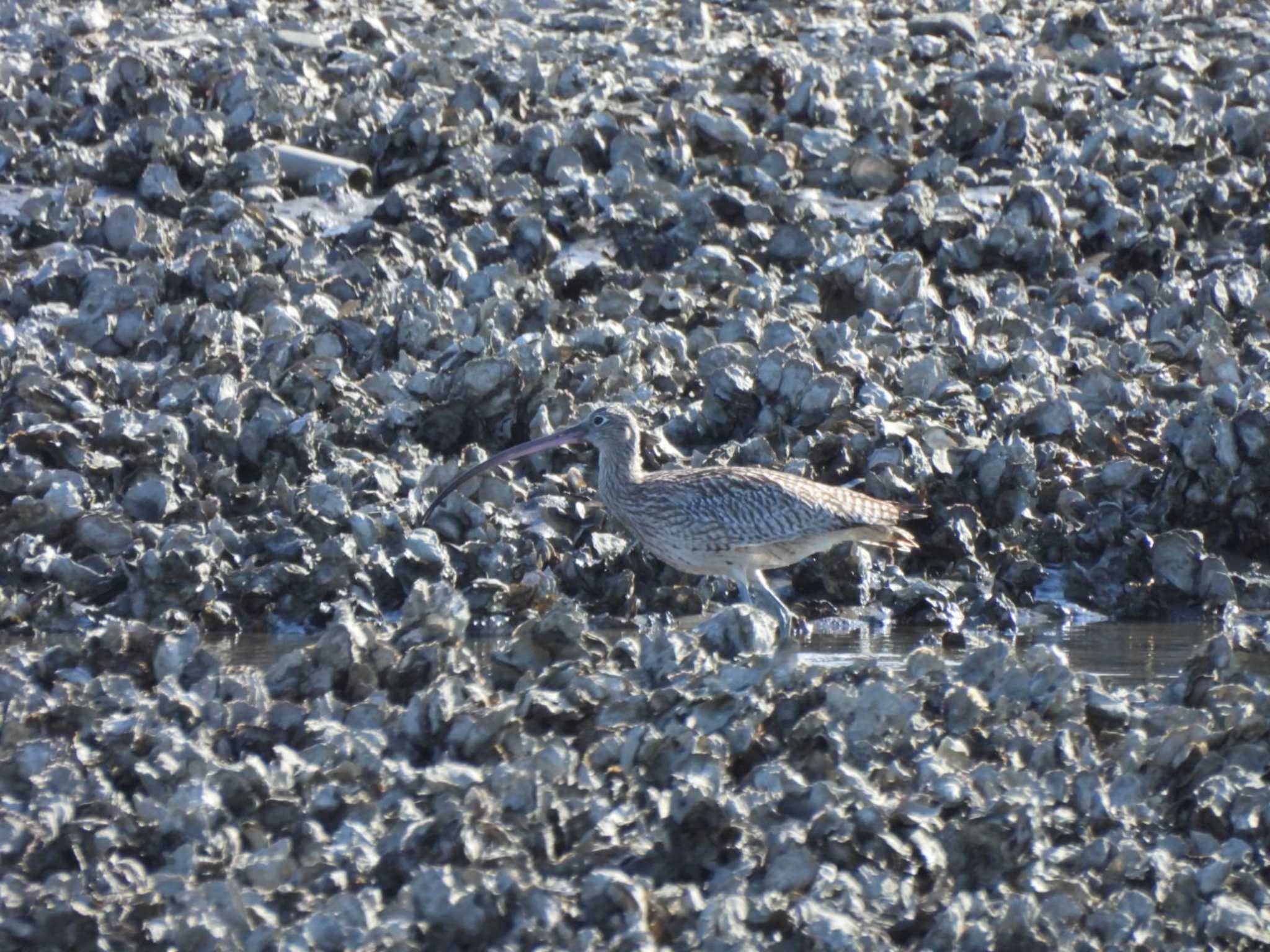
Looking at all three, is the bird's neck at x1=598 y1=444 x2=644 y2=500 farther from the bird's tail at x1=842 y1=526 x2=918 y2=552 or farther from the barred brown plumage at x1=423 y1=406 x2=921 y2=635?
the bird's tail at x1=842 y1=526 x2=918 y2=552

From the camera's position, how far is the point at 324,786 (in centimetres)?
645

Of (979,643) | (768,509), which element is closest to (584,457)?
(768,509)

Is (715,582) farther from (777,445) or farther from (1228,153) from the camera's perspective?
(1228,153)

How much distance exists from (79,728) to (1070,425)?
624 centimetres

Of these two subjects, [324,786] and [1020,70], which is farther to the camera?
[1020,70]

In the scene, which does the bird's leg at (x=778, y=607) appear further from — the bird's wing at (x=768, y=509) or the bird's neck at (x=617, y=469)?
the bird's neck at (x=617, y=469)

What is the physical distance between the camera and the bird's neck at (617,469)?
10.6m

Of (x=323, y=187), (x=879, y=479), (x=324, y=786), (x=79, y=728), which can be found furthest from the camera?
(x=323, y=187)

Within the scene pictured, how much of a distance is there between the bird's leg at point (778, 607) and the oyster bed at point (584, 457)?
16.5 inches

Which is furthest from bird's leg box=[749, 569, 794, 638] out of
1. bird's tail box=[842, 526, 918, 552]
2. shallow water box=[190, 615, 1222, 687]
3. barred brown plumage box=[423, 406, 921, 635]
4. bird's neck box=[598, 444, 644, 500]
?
bird's neck box=[598, 444, 644, 500]

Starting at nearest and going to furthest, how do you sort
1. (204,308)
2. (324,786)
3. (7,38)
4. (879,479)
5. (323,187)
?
1. (324,786)
2. (879,479)
3. (204,308)
4. (323,187)
5. (7,38)

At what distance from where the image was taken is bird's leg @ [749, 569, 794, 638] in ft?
32.7

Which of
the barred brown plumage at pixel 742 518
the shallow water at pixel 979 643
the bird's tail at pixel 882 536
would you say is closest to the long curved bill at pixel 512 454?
the barred brown plumage at pixel 742 518

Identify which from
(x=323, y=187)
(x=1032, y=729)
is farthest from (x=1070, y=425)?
(x=323, y=187)
